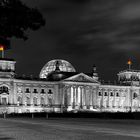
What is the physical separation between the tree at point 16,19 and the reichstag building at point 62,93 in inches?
5075

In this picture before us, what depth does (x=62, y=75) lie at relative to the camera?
550 feet

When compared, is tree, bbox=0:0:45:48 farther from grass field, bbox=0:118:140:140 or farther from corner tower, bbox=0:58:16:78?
corner tower, bbox=0:58:16:78

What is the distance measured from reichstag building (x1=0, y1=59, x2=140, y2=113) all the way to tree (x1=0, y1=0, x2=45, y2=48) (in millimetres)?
128903

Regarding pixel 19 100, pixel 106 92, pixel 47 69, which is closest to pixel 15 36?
pixel 19 100

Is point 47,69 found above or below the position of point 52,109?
above

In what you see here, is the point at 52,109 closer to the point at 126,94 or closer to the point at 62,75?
the point at 62,75

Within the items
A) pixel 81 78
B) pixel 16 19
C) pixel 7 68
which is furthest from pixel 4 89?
pixel 16 19

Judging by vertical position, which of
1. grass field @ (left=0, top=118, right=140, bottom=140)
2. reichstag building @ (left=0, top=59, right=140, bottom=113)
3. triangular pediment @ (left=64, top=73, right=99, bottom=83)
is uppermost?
triangular pediment @ (left=64, top=73, right=99, bottom=83)

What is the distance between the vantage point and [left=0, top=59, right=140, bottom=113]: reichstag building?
501 feet

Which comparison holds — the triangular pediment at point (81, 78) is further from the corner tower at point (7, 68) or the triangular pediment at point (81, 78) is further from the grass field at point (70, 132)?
the grass field at point (70, 132)

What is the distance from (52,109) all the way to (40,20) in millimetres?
142129

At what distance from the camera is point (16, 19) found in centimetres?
1920

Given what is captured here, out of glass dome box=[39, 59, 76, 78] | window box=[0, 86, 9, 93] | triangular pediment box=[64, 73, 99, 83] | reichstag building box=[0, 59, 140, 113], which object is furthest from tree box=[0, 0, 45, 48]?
glass dome box=[39, 59, 76, 78]

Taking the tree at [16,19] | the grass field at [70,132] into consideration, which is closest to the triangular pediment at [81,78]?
the grass field at [70,132]
